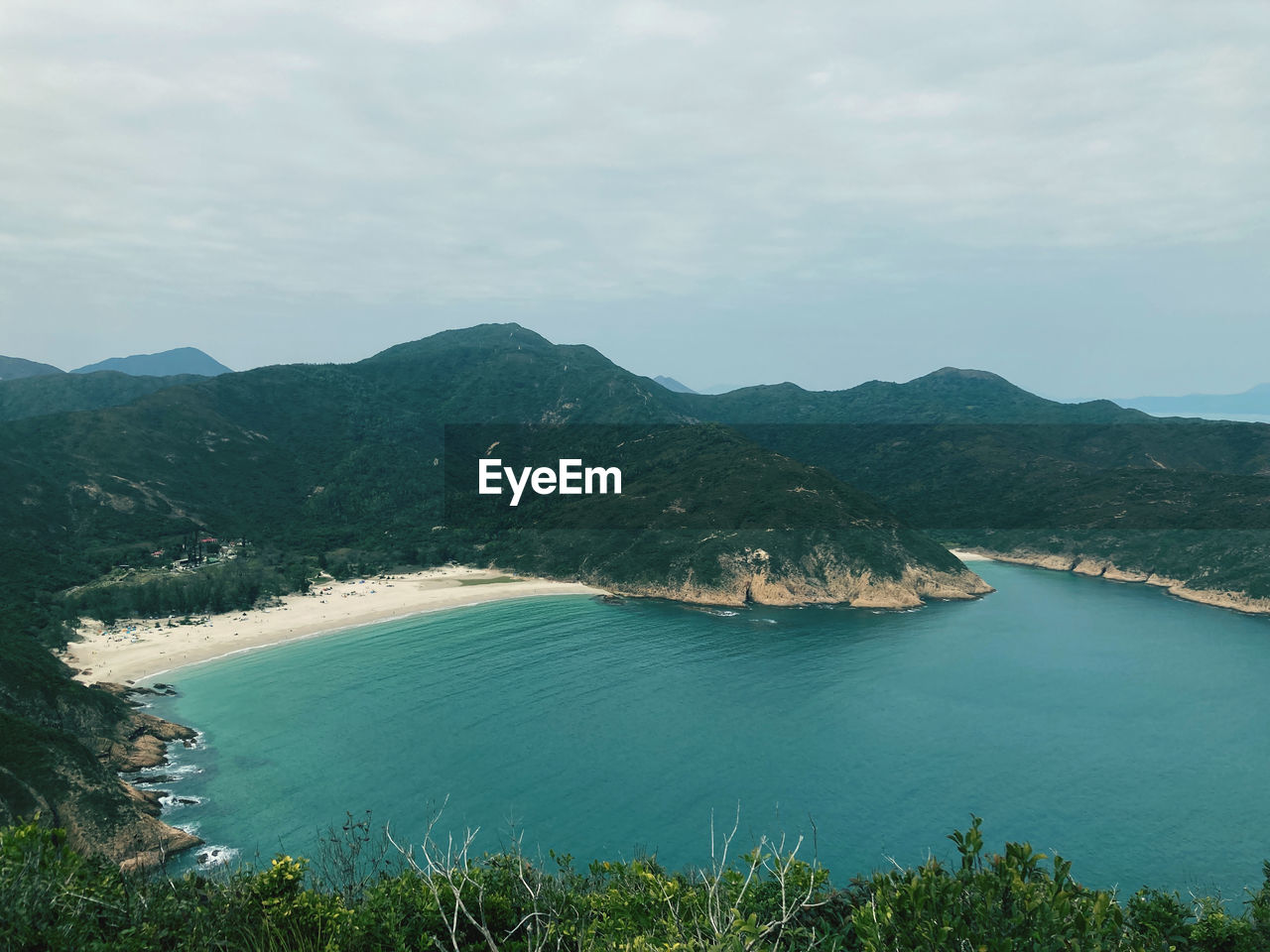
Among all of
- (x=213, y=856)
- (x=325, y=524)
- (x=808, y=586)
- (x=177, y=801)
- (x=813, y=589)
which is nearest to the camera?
(x=213, y=856)

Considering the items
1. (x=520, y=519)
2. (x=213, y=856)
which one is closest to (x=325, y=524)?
(x=520, y=519)

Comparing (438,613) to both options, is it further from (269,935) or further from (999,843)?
(269,935)

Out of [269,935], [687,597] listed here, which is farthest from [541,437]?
[269,935]

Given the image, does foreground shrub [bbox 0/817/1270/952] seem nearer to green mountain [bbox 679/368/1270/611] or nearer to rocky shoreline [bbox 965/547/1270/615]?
rocky shoreline [bbox 965/547/1270/615]

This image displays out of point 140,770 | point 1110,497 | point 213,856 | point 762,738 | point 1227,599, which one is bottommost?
point 140,770

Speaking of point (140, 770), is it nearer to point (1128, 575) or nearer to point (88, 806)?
point (88, 806)

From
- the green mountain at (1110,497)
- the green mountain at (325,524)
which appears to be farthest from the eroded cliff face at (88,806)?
the green mountain at (1110,497)
